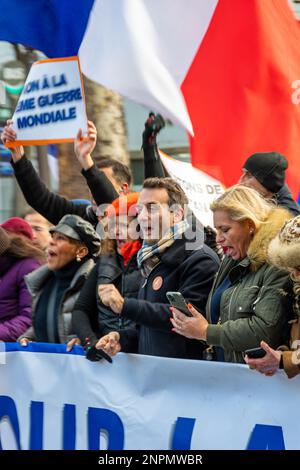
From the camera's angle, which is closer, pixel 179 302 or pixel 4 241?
pixel 179 302

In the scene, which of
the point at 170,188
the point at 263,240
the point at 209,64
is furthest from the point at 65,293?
the point at 263,240

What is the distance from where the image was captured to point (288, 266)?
4.02m

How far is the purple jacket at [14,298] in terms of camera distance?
6.04 metres

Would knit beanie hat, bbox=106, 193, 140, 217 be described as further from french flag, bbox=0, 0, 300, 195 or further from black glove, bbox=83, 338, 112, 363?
black glove, bbox=83, 338, 112, 363

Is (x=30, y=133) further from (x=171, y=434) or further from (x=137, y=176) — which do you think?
(x=137, y=176)

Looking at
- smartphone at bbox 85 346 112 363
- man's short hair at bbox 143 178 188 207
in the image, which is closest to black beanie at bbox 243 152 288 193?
man's short hair at bbox 143 178 188 207

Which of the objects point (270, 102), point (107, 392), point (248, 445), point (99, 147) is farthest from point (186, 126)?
point (99, 147)

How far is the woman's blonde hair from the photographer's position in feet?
14.6

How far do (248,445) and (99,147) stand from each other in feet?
18.1

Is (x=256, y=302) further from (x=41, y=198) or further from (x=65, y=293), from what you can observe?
(x=41, y=198)

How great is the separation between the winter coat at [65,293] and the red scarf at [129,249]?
489mm

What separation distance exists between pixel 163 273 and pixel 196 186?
0.85m

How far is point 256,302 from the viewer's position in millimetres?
4254

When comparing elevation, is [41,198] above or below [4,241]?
above
